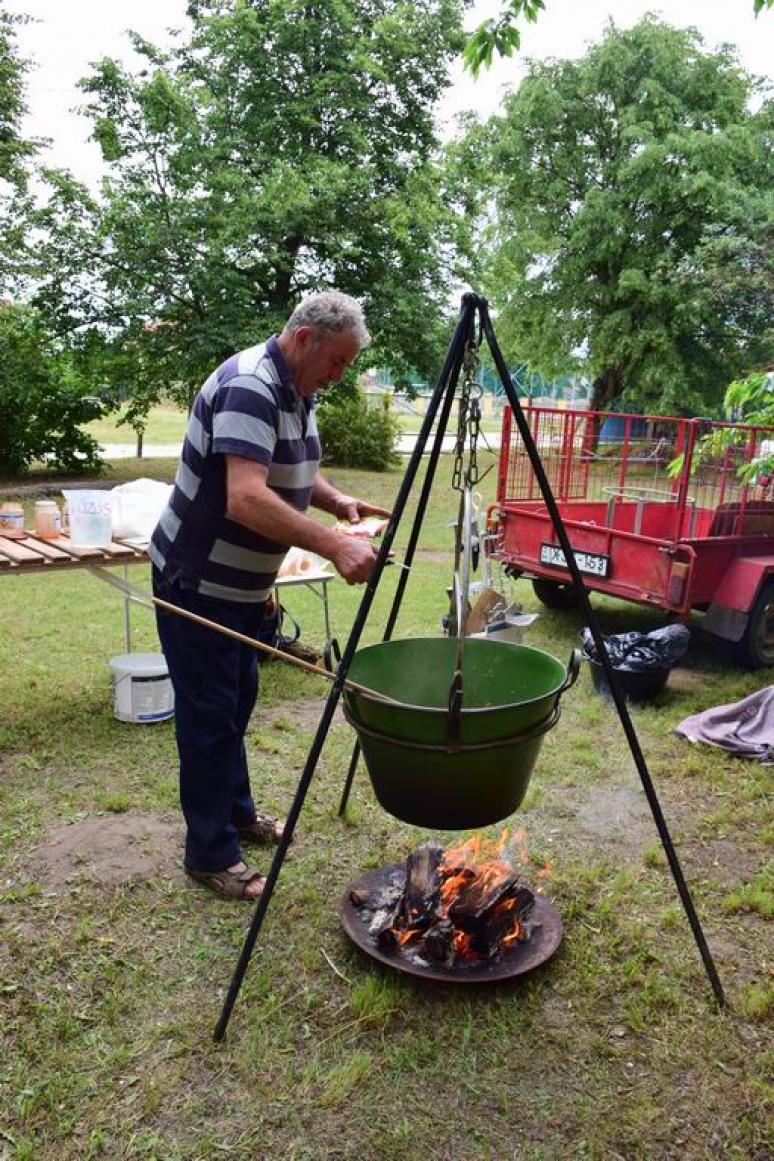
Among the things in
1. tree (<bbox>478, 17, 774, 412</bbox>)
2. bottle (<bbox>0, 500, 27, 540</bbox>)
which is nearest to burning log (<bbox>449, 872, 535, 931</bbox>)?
bottle (<bbox>0, 500, 27, 540</bbox>)

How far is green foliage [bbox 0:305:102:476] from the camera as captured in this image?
36.8ft

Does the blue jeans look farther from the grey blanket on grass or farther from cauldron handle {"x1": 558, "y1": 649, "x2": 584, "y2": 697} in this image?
the grey blanket on grass

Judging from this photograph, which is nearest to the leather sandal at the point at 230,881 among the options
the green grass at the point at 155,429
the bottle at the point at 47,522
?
the bottle at the point at 47,522

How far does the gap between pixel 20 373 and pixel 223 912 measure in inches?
399

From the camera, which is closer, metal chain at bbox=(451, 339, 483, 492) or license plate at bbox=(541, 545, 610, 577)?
metal chain at bbox=(451, 339, 483, 492)

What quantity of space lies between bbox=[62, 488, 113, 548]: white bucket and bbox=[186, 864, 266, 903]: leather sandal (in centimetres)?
162

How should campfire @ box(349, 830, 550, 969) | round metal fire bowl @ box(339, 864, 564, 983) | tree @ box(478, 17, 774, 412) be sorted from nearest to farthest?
1. round metal fire bowl @ box(339, 864, 564, 983)
2. campfire @ box(349, 830, 550, 969)
3. tree @ box(478, 17, 774, 412)

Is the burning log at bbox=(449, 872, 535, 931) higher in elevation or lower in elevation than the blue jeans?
lower

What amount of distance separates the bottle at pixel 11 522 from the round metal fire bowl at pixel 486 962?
236 centimetres

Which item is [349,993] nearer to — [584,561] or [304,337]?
[304,337]

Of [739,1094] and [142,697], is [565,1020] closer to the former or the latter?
[739,1094]

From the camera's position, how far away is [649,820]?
137 inches

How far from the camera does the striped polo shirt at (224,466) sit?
2322 mm

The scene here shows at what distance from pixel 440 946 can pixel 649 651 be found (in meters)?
2.64
